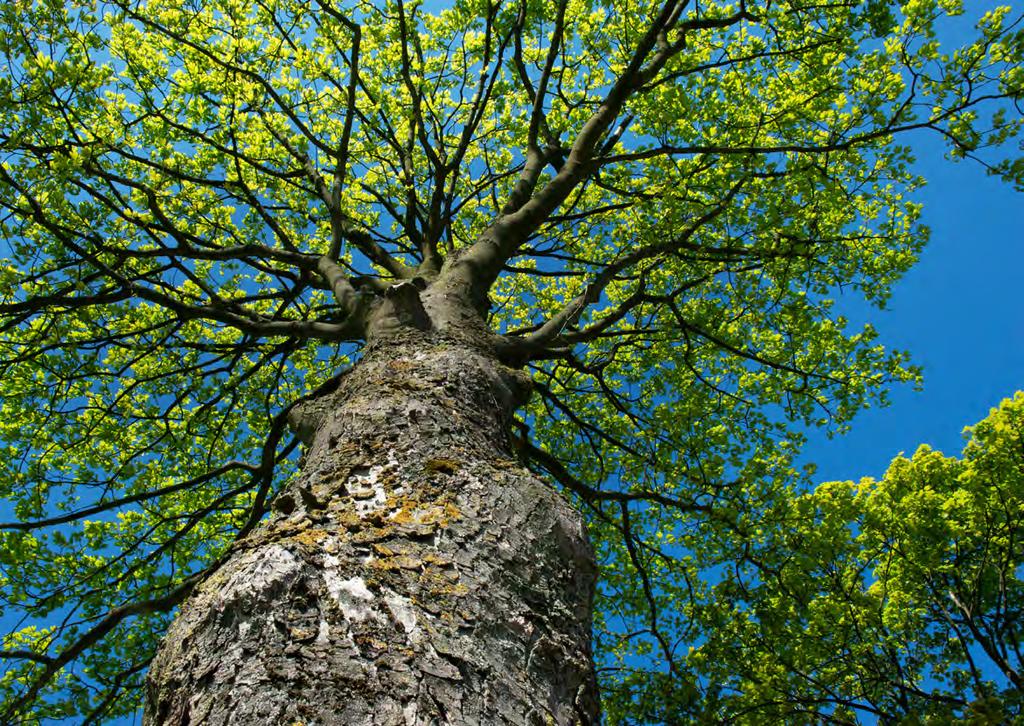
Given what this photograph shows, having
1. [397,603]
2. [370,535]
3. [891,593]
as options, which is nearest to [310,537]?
[370,535]

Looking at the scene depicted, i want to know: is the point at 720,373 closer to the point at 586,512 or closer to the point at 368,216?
the point at 586,512

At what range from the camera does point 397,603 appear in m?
1.89

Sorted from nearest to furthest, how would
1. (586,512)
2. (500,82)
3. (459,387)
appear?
(459,387) < (500,82) < (586,512)

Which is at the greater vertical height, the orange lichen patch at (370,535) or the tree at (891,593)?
the tree at (891,593)

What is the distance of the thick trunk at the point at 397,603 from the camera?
1613 mm

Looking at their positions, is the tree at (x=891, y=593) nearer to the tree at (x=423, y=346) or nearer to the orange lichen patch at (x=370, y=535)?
the tree at (x=423, y=346)

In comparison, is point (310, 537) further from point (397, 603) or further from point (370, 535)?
point (397, 603)

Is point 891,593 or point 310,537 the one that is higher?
point 891,593

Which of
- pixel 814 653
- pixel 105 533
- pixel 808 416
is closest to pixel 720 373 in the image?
pixel 808 416

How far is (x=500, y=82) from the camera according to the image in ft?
26.2

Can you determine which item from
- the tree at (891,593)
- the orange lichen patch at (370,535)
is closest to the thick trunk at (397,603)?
the orange lichen patch at (370,535)

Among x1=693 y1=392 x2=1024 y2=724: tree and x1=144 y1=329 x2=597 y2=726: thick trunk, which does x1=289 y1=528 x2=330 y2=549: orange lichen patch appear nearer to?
x1=144 y1=329 x2=597 y2=726: thick trunk

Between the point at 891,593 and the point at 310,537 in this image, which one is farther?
the point at 891,593

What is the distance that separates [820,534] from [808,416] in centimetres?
139
